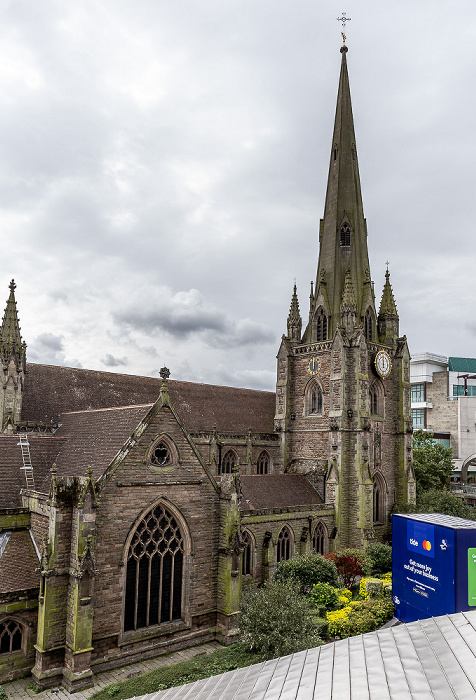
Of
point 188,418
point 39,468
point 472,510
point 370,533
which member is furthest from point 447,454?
point 39,468

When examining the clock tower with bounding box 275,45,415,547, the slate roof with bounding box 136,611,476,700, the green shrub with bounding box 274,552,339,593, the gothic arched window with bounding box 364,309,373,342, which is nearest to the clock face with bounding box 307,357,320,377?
the clock tower with bounding box 275,45,415,547

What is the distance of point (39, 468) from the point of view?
24375mm

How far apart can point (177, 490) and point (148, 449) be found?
7.84 ft

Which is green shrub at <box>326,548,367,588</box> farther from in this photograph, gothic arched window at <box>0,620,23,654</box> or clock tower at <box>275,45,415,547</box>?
gothic arched window at <box>0,620,23,654</box>

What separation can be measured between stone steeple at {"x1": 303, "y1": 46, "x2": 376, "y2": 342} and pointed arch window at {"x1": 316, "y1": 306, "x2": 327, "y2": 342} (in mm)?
90

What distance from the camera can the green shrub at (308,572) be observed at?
87.4 feet

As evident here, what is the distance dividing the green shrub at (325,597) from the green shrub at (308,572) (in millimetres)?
962

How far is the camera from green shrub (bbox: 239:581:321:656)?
58.1 ft

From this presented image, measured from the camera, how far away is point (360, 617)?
22.0 metres

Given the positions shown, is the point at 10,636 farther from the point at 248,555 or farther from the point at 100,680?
the point at 248,555

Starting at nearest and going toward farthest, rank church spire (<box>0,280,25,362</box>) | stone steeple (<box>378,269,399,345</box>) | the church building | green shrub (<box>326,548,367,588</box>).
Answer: the church building < green shrub (<box>326,548,367,588</box>) < church spire (<box>0,280,25,362</box>) < stone steeple (<box>378,269,399,345</box>)

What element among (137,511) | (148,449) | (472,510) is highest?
(148,449)

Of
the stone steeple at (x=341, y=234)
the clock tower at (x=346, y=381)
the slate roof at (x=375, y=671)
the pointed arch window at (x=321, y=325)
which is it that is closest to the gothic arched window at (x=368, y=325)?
the clock tower at (x=346, y=381)

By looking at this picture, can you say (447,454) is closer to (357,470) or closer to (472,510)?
(472,510)
